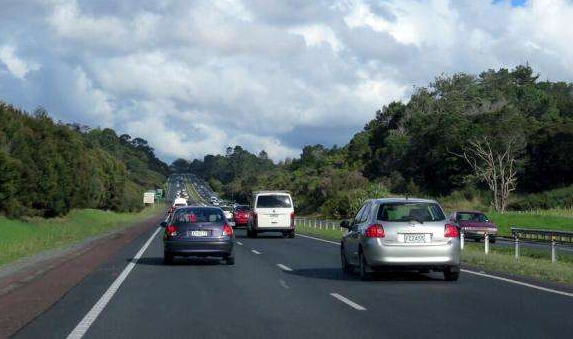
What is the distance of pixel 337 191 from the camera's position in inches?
3573

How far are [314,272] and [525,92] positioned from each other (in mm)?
94466

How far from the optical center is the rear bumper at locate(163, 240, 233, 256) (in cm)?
2175

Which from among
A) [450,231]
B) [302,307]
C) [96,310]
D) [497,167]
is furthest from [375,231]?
[497,167]

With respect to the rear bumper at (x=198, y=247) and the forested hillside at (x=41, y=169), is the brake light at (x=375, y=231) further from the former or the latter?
the forested hillside at (x=41, y=169)

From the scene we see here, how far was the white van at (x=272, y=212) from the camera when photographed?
39.7 meters

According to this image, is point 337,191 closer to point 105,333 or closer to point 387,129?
point 387,129

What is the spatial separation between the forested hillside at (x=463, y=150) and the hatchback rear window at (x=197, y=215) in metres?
44.0

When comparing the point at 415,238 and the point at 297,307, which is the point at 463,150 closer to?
the point at 415,238

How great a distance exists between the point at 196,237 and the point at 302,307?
9.13m

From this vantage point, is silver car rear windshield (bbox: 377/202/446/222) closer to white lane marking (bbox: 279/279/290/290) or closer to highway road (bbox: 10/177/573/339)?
highway road (bbox: 10/177/573/339)

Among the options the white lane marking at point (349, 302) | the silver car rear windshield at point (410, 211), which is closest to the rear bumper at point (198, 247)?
the silver car rear windshield at point (410, 211)

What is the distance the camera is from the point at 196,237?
71.7 ft

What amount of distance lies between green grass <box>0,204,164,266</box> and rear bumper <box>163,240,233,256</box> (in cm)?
468

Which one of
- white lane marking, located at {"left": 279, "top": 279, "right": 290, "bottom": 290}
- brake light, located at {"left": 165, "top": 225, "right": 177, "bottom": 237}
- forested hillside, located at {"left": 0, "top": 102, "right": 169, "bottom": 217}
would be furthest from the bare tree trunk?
white lane marking, located at {"left": 279, "top": 279, "right": 290, "bottom": 290}
